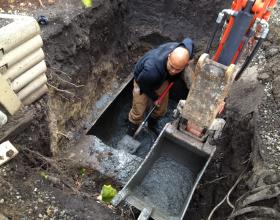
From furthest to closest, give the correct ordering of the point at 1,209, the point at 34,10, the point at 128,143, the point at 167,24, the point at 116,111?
the point at 167,24, the point at 116,111, the point at 128,143, the point at 34,10, the point at 1,209

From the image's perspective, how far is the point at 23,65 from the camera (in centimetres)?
380

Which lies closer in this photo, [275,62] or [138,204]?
[138,204]

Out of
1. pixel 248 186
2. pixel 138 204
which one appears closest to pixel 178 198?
pixel 138 204

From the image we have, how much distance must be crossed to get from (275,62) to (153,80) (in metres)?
1.85

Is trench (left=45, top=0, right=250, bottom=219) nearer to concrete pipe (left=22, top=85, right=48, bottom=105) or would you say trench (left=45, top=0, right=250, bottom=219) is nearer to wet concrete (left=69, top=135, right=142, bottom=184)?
wet concrete (left=69, top=135, right=142, bottom=184)

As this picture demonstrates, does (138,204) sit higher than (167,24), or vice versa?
(167,24)

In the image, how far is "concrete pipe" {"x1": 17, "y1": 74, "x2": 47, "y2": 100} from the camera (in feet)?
13.1

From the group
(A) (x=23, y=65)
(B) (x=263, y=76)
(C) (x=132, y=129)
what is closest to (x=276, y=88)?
(B) (x=263, y=76)

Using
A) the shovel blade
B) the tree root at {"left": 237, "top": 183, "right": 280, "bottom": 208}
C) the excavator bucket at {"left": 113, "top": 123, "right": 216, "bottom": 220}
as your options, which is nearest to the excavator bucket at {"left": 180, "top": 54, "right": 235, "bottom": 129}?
the excavator bucket at {"left": 113, "top": 123, "right": 216, "bottom": 220}

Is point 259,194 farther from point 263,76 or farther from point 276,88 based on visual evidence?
point 263,76

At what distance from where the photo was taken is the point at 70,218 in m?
3.37

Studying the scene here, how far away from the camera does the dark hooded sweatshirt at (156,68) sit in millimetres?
4789

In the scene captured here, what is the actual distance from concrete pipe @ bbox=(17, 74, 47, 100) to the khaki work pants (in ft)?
5.72

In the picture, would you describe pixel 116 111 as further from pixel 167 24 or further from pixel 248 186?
pixel 248 186
